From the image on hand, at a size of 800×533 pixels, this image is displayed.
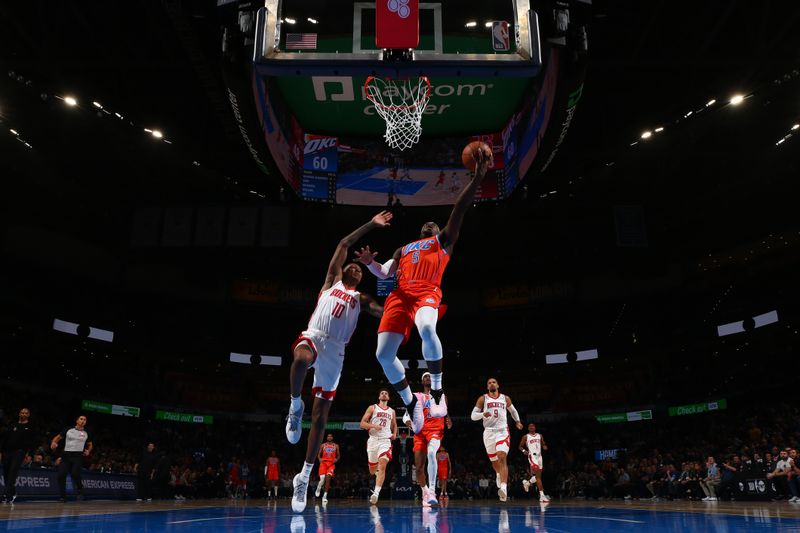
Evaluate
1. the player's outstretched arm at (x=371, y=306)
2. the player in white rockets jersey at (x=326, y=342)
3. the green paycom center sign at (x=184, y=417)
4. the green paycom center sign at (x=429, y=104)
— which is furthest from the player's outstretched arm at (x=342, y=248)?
the green paycom center sign at (x=184, y=417)

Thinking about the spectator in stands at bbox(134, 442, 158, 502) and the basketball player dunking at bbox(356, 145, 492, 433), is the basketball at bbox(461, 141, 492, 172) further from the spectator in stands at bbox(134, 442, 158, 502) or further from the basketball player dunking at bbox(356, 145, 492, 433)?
the spectator in stands at bbox(134, 442, 158, 502)

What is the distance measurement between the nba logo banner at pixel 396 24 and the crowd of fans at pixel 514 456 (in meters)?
12.7

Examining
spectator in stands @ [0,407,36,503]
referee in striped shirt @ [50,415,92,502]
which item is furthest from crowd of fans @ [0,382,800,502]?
spectator in stands @ [0,407,36,503]

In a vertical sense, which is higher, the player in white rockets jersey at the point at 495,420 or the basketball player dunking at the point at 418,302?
the basketball player dunking at the point at 418,302

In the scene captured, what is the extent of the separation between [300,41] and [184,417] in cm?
2554

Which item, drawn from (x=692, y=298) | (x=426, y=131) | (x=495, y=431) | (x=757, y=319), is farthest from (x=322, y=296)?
(x=692, y=298)

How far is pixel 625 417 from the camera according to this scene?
93.7 ft

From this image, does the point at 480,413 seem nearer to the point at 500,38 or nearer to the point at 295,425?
the point at 295,425

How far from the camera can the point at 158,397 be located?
29234 mm

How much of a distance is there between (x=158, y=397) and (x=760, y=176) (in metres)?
27.4

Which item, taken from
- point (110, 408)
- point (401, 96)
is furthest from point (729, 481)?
point (110, 408)

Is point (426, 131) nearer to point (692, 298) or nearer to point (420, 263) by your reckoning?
point (420, 263)

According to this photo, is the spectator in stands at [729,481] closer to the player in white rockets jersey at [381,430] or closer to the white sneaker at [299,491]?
the player in white rockets jersey at [381,430]

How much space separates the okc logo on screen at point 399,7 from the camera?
269 inches
